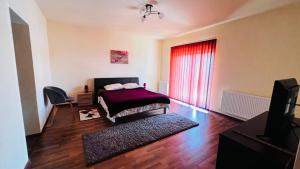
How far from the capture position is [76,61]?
4.13 meters

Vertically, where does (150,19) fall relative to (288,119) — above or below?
above

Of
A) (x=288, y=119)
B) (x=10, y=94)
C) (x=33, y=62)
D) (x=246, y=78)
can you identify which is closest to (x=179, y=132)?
(x=288, y=119)

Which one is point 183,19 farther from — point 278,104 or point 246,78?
point 278,104

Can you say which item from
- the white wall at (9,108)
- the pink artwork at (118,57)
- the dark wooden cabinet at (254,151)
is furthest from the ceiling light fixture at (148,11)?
the dark wooden cabinet at (254,151)

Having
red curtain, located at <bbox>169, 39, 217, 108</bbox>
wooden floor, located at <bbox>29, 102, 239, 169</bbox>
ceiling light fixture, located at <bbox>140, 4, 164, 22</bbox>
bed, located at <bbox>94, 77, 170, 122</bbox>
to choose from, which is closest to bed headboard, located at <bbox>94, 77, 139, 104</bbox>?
bed, located at <bbox>94, 77, 170, 122</bbox>

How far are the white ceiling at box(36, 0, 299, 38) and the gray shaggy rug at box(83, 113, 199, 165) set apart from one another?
242 centimetres

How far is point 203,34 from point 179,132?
297 cm

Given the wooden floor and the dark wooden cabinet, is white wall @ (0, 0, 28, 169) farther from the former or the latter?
the dark wooden cabinet

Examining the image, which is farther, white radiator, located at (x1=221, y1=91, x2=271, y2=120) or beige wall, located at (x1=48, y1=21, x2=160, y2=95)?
beige wall, located at (x1=48, y1=21, x2=160, y2=95)

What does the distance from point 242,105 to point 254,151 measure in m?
2.59

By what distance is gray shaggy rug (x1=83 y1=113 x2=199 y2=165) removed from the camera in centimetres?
201

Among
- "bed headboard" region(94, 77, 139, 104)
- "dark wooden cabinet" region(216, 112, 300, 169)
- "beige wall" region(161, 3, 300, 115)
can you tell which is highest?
"beige wall" region(161, 3, 300, 115)

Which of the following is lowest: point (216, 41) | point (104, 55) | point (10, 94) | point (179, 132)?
point (179, 132)

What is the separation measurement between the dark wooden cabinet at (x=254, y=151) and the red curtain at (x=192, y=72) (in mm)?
2923
